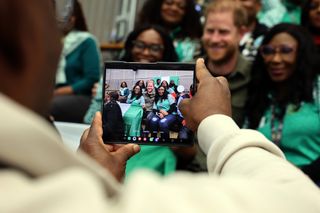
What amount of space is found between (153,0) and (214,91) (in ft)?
7.00

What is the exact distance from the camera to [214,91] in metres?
1.12

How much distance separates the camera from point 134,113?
4.72 ft

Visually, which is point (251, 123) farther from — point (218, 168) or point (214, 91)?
point (218, 168)

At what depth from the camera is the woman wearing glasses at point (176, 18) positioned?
10.1 ft

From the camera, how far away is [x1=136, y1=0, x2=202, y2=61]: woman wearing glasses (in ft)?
10.1

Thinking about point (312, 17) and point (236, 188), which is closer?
A: point (236, 188)

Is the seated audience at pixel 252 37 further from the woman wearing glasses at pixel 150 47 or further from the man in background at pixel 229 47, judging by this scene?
the woman wearing glasses at pixel 150 47

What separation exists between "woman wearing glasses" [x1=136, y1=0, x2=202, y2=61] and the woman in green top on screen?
5.25 feet

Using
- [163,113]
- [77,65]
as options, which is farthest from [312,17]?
[163,113]

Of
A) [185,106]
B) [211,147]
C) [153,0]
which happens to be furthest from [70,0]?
[211,147]

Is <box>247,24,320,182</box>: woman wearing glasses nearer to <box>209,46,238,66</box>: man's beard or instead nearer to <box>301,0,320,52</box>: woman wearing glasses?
<box>209,46,238,66</box>: man's beard

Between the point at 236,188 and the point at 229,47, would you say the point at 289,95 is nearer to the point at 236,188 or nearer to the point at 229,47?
the point at 229,47

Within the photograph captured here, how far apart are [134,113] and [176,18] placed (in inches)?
68.3

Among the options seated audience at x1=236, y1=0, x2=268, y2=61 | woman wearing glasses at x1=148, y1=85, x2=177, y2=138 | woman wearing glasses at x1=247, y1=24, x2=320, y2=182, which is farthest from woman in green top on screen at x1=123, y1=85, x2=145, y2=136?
seated audience at x1=236, y1=0, x2=268, y2=61
